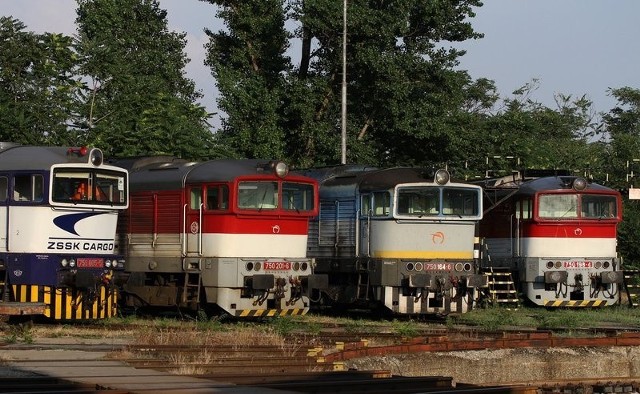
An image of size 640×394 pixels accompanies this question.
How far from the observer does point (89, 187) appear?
2127 centimetres

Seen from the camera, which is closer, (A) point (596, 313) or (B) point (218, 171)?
(B) point (218, 171)

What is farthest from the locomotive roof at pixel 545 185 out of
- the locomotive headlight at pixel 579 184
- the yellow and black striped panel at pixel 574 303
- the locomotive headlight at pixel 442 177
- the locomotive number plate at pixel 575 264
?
the locomotive headlight at pixel 442 177

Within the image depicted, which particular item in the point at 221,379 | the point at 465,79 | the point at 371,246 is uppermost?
the point at 465,79

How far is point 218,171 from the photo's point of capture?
22953mm

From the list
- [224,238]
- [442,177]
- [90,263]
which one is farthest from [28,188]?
[442,177]

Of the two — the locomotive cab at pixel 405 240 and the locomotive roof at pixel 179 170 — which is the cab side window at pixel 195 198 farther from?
the locomotive cab at pixel 405 240

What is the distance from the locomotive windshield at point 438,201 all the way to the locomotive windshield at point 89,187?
19.3ft

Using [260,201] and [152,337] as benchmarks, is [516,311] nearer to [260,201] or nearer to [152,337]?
[260,201]

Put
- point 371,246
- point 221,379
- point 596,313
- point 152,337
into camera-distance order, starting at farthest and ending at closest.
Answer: point 596,313
point 371,246
point 152,337
point 221,379

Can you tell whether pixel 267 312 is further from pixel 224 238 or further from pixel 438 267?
pixel 438 267

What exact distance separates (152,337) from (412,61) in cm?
2579

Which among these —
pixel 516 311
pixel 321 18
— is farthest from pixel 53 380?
pixel 321 18

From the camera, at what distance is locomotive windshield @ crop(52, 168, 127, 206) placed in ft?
68.3

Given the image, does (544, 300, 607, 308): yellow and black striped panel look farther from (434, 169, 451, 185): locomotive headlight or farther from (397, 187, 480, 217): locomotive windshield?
(434, 169, 451, 185): locomotive headlight
